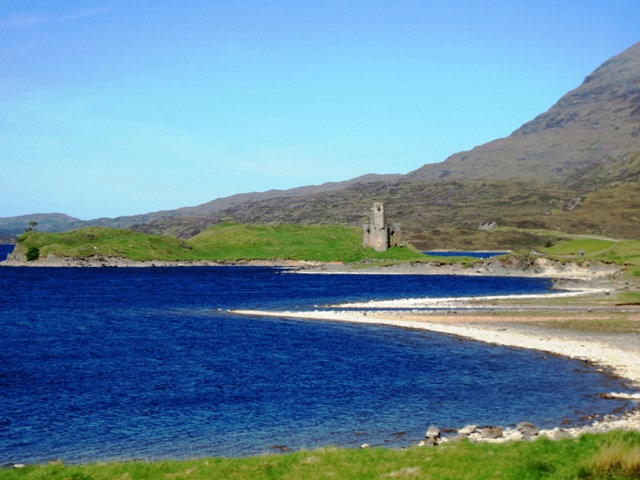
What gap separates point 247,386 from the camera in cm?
4112

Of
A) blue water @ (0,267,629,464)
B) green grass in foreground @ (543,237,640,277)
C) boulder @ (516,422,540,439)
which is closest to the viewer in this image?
boulder @ (516,422,540,439)

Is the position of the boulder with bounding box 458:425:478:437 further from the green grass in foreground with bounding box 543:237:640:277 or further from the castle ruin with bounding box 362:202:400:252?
the castle ruin with bounding box 362:202:400:252

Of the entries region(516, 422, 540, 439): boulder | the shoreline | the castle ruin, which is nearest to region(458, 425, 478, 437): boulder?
the shoreline

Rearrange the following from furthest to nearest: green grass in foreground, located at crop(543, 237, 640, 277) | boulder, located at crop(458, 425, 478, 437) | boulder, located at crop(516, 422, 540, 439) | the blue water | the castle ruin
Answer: the castle ruin < green grass in foreground, located at crop(543, 237, 640, 277) < the blue water < boulder, located at crop(458, 425, 478, 437) < boulder, located at crop(516, 422, 540, 439)

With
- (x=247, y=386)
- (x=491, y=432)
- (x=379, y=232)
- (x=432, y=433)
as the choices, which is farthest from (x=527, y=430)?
(x=379, y=232)

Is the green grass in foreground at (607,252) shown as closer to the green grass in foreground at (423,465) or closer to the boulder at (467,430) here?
the boulder at (467,430)

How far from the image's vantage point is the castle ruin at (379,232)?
17662cm

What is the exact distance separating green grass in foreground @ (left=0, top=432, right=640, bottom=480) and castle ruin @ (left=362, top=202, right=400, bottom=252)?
152 metres

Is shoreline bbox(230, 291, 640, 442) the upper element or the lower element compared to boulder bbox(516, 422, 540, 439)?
lower

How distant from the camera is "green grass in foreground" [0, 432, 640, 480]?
17859 millimetres

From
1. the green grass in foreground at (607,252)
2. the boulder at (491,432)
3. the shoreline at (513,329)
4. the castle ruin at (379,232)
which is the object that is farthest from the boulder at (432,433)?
the castle ruin at (379,232)

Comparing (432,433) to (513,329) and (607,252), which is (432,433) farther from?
(607,252)

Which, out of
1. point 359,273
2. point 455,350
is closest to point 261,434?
point 455,350

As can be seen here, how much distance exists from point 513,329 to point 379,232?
4574 inches
